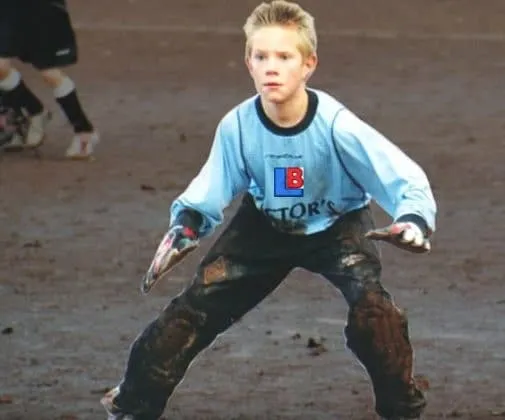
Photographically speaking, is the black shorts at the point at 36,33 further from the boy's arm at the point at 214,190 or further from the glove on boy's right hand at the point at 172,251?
the glove on boy's right hand at the point at 172,251

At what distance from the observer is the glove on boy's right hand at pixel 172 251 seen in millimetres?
5293

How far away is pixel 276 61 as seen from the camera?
5.31 meters

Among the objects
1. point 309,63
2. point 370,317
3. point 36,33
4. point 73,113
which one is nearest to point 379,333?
point 370,317

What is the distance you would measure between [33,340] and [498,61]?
365 inches

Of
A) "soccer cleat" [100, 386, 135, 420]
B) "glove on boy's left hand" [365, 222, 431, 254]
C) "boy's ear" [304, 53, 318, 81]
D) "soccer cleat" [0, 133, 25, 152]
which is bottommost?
"soccer cleat" [0, 133, 25, 152]

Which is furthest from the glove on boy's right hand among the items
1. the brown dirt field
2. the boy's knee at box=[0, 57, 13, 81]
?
the boy's knee at box=[0, 57, 13, 81]

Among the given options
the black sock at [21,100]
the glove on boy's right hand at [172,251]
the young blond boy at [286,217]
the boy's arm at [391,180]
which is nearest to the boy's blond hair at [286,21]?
the young blond boy at [286,217]

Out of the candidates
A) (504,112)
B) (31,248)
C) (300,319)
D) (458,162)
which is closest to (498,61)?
(504,112)

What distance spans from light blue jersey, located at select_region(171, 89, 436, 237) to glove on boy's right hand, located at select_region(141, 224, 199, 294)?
97 millimetres

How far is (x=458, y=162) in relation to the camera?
11.6 metres

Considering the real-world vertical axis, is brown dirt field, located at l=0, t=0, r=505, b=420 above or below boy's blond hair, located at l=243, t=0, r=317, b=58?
below

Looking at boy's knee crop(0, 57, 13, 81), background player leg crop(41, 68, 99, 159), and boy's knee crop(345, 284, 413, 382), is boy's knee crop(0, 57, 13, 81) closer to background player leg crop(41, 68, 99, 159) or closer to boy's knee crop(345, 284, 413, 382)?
background player leg crop(41, 68, 99, 159)

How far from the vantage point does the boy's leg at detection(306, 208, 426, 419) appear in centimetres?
544

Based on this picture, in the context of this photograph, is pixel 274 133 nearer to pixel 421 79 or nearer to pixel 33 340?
pixel 33 340
